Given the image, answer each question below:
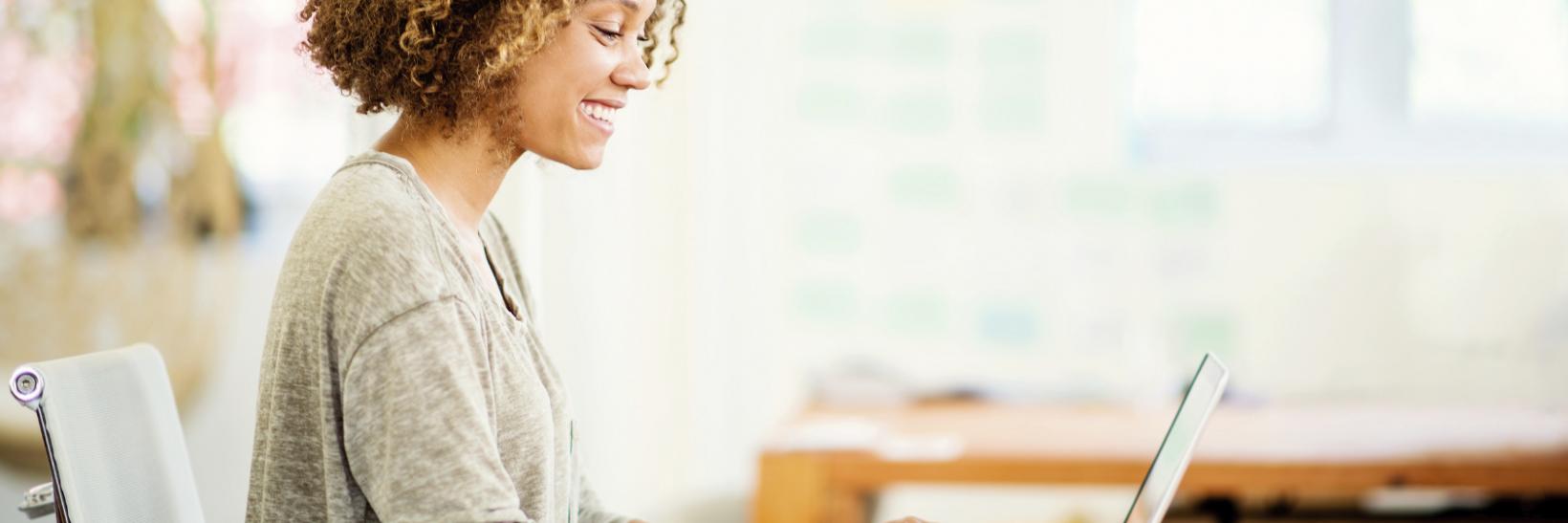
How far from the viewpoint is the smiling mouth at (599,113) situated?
113 cm

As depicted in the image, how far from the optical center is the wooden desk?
2504 mm

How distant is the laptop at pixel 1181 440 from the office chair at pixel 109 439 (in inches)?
29.2

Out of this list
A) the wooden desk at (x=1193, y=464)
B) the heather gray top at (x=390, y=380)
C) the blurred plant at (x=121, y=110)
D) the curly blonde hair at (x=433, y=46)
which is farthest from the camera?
the blurred plant at (x=121, y=110)

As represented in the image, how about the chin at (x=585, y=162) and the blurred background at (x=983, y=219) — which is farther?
the blurred background at (x=983, y=219)

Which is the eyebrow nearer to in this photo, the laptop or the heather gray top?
the heather gray top

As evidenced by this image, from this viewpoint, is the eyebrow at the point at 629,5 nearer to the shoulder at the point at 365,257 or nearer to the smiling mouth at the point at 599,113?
the smiling mouth at the point at 599,113

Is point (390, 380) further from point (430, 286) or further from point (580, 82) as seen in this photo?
point (580, 82)

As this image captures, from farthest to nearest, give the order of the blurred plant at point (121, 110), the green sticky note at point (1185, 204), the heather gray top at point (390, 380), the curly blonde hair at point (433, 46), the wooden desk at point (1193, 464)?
1. the green sticky note at point (1185, 204)
2. the blurred plant at point (121, 110)
3. the wooden desk at point (1193, 464)
4. the curly blonde hair at point (433, 46)
5. the heather gray top at point (390, 380)

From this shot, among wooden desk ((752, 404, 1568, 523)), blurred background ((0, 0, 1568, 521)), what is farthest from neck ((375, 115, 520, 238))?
blurred background ((0, 0, 1568, 521))

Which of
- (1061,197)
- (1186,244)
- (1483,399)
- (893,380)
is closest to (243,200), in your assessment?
(893,380)

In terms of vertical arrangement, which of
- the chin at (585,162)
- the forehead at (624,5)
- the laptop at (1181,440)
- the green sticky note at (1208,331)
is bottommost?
the green sticky note at (1208,331)

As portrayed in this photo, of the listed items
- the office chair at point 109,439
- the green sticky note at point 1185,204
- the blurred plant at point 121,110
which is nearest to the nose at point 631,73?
the office chair at point 109,439

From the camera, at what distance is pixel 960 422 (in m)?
2.87

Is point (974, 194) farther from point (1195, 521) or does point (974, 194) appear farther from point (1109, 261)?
point (1195, 521)
